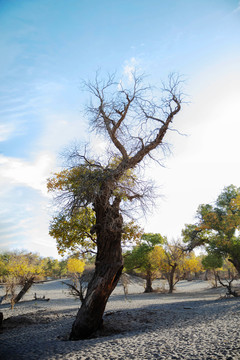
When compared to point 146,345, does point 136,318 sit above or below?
below

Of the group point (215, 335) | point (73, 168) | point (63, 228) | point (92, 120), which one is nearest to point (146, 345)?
point (215, 335)

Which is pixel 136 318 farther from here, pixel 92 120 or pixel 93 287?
pixel 92 120

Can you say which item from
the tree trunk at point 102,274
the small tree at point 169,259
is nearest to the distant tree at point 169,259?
the small tree at point 169,259

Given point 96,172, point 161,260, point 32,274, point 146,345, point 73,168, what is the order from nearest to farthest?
1. point 146,345
2. point 96,172
3. point 73,168
4. point 32,274
5. point 161,260

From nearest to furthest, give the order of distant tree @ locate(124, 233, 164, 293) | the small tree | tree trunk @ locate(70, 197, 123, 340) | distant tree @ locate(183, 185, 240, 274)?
tree trunk @ locate(70, 197, 123, 340)
distant tree @ locate(183, 185, 240, 274)
the small tree
distant tree @ locate(124, 233, 164, 293)

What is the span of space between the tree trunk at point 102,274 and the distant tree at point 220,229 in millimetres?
13178

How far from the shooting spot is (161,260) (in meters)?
27.3

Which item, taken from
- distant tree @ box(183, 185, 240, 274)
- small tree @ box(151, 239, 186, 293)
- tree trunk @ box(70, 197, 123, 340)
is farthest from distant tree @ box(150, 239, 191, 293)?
tree trunk @ box(70, 197, 123, 340)

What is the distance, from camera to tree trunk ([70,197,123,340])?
6891 mm

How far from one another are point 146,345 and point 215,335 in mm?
2122

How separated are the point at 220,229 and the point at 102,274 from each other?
15355 millimetres

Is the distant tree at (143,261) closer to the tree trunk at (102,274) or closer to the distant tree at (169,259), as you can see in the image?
the distant tree at (169,259)

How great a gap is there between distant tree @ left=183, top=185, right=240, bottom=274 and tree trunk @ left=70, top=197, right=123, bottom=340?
1318 centimetres

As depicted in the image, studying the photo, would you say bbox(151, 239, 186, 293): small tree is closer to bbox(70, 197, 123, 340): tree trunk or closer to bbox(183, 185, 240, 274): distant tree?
bbox(183, 185, 240, 274): distant tree
